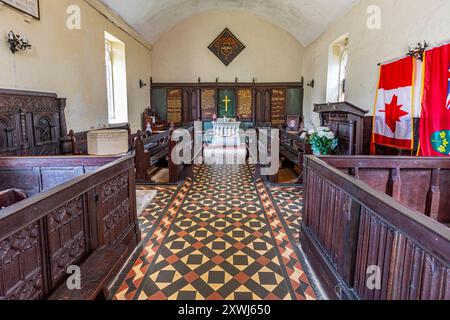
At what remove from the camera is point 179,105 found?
1145 centimetres

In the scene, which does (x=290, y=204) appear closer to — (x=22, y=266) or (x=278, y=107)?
(x=22, y=266)

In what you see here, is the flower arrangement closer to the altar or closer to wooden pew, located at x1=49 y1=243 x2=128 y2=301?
wooden pew, located at x1=49 y1=243 x2=128 y2=301

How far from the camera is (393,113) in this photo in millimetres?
4703

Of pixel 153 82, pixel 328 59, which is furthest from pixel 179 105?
pixel 328 59

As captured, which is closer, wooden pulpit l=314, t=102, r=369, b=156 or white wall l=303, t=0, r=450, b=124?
white wall l=303, t=0, r=450, b=124

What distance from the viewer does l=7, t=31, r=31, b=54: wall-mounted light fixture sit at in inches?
153

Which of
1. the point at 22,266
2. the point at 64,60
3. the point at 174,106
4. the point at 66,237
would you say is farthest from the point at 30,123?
the point at 174,106

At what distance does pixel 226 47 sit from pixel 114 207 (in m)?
9.90

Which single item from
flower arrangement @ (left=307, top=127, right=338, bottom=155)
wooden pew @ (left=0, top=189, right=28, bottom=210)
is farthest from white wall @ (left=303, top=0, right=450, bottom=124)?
wooden pew @ (left=0, top=189, right=28, bottom=210)

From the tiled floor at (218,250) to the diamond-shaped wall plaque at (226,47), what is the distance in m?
7.87

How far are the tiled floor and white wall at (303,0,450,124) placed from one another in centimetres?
296

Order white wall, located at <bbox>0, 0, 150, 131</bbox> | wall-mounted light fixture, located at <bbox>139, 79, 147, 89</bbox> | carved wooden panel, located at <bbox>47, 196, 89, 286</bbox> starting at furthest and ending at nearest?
wall-mounted light fixture, located at <bbox>139, 79, 147, 89</bbox> < white wall, located at <bbox>0, 0, 150, 131</bbox> < carved wooden panel, located at <bbox>47, 196, 89, 286</bbox>

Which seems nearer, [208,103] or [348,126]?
[348,126]

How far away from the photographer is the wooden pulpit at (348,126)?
4.93 metres
